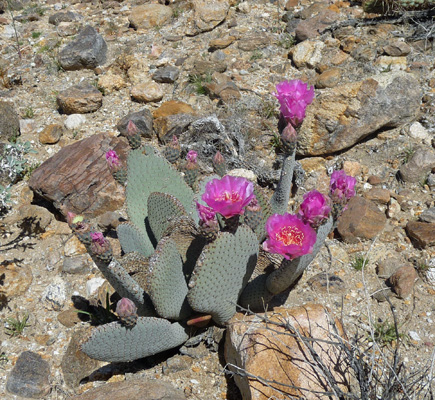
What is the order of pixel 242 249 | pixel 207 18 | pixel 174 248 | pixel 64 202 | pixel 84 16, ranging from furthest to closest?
pixel 84 16
pixel 207 18
pixel 64 202
pixel 174 248
pixel 242 249

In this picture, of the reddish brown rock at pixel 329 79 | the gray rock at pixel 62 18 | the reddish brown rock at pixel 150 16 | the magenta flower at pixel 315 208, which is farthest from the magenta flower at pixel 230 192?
the gray rock at pixel 62 18

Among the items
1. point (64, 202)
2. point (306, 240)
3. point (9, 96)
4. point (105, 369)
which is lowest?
point (105, 369)

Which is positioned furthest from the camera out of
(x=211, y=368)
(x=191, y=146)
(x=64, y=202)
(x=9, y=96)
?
(x=9, y=96)

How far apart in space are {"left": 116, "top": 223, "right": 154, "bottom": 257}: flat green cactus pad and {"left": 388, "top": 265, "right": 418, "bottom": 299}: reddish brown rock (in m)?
1.74

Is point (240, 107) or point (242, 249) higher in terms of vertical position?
point (242, 249)

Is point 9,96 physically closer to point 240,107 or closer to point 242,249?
point 240,107

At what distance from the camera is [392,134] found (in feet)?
14.2

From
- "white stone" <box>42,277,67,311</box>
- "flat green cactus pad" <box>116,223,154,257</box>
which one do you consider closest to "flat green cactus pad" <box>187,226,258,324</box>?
"flat green cactus pad" <box>116,223,154,257</box>

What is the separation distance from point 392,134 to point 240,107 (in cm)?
154

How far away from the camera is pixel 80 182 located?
13.9 ft

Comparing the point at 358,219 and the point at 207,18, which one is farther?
the point at 207,18

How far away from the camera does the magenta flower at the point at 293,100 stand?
96.8 inches

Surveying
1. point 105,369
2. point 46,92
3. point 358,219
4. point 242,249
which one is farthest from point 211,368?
point 46,92

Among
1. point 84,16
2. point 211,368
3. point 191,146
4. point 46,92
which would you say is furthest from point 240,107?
point 84,16
